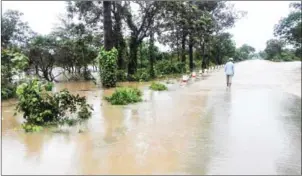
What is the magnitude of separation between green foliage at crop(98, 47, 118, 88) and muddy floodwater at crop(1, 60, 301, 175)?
8566 millimetres

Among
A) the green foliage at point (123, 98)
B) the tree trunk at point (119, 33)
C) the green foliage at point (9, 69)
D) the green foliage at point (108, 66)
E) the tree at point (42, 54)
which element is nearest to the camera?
the green foliage at point (9, 69)

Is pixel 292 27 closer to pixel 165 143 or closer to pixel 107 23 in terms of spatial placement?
pixel 107 23

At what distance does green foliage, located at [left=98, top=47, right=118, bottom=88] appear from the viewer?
20438mm

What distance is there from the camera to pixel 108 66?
2080cm

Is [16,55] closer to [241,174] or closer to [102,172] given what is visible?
[102,172]

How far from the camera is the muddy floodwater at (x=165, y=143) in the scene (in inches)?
239

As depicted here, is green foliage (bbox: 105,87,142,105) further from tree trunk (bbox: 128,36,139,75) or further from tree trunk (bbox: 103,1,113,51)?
tree trunk (bbox: 128,36,139,75)

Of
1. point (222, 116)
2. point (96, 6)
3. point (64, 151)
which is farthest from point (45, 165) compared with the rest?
point (96, 6)

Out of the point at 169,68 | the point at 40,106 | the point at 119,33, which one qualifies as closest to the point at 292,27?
the point at 169,68

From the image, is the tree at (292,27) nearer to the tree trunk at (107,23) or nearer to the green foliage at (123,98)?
the tree trunk at (107,23)

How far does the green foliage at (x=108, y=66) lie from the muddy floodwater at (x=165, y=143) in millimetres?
8566


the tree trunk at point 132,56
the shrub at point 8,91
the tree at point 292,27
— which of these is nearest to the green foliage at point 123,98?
the shrub at point 8,91

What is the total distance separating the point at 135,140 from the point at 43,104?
9.94 ft

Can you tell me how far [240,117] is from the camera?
10578 mm
